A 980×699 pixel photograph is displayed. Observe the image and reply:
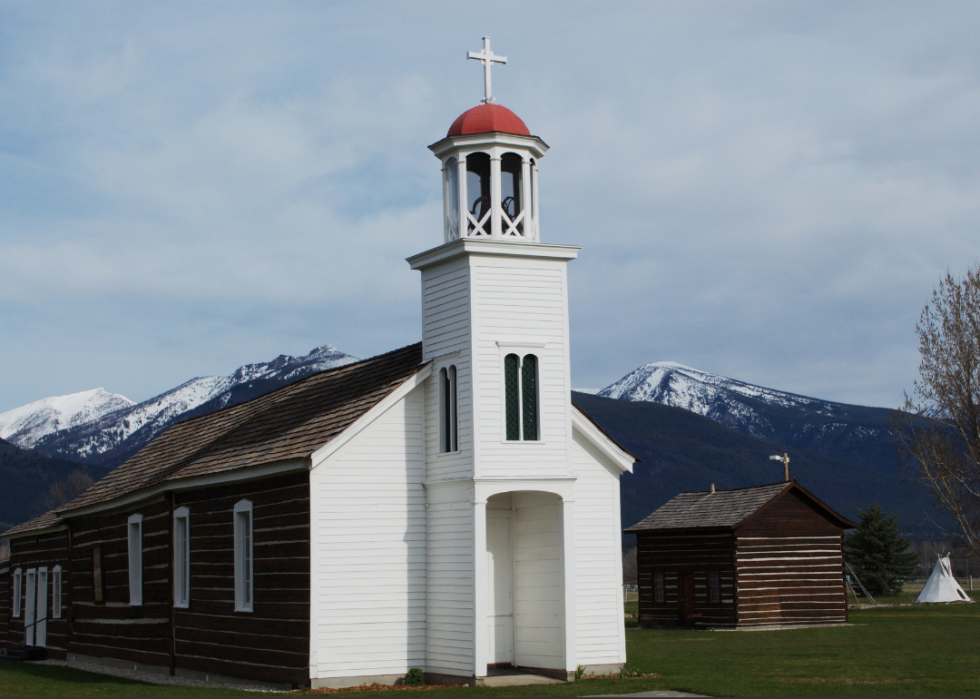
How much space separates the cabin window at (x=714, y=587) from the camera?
38.8 m

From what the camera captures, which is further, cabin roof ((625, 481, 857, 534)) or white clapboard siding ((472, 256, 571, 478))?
cabin roof ((625, 481, 857, 534))

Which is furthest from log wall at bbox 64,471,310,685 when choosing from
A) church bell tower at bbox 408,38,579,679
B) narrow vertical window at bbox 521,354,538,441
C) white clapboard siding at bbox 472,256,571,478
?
narrow vertical window at bbox 521,354,538,441

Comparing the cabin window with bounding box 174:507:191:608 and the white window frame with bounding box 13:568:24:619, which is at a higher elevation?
the cabin window with bounding box 174:507:191:608

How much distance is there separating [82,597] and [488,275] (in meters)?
17.7

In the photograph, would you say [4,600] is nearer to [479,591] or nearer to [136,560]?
[136,560]

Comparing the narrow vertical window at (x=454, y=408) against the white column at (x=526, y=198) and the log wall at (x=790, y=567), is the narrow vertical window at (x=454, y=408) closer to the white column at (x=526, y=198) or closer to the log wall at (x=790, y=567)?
the white column at (x=526, y=198)

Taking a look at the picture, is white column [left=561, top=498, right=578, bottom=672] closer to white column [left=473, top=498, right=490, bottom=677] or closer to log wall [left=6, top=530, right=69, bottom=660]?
white column [left=473, top=498, right=490, bottom=677]

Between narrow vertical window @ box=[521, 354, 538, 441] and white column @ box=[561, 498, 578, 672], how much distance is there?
137 cm

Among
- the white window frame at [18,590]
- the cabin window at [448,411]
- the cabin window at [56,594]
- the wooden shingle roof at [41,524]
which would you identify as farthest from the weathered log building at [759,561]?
the white window frame at [18,590]

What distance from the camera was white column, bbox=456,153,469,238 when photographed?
22250 millimetres

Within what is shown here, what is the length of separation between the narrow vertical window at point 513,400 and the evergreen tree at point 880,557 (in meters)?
46.1

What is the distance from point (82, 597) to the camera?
3250 cm

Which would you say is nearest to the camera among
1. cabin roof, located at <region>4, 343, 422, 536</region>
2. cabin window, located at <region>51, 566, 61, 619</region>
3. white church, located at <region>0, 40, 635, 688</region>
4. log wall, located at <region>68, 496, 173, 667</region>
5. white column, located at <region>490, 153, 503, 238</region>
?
white church, located at <region>0, 40, 635, 688</region>

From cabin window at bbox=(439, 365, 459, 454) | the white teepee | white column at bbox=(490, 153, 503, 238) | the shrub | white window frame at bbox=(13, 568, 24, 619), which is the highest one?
white column at bbox=(490, 153, 503, 238)
